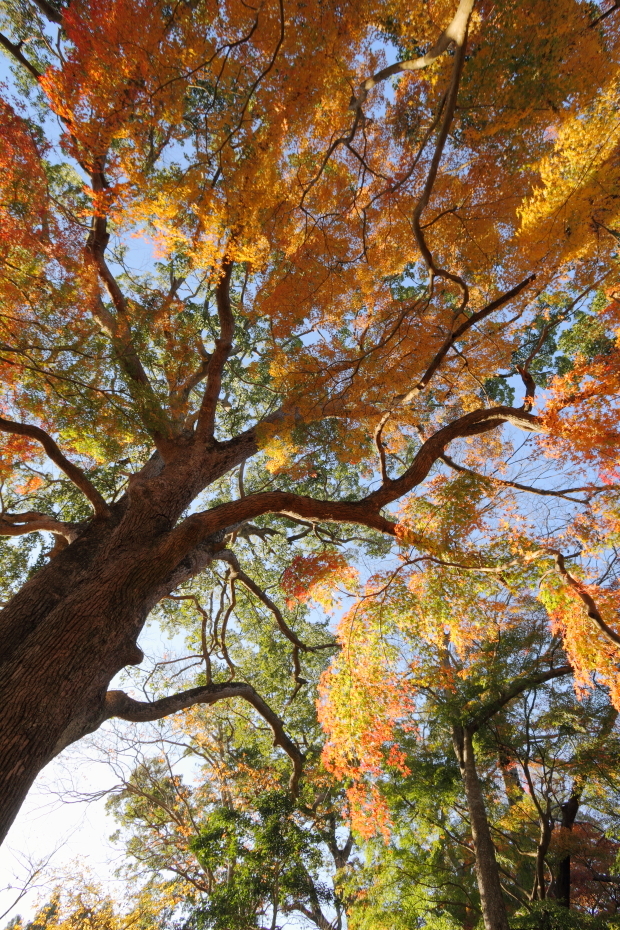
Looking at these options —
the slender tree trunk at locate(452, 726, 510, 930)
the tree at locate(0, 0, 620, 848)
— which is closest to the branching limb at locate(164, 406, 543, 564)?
the tree at locate(0, 0, 620, 848)

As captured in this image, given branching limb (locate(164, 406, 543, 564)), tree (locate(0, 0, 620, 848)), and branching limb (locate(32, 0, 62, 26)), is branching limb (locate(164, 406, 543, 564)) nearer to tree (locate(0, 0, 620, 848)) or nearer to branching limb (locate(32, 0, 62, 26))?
tree (locate(0, 0, 620, 848))

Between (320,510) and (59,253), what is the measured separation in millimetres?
5599

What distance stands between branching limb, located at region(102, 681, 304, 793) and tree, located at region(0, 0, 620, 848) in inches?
1.1

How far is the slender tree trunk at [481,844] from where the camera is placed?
18.2 ft

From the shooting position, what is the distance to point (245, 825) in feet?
17.7

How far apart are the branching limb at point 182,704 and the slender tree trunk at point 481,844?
2.90 metres

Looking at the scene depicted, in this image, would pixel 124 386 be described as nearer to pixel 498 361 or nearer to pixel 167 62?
pixel 167 62

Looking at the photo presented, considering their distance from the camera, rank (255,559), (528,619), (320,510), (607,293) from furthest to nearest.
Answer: (255,559), (528,619), (607,293), (320,510)

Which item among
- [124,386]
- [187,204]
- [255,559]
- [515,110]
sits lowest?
[124,386]

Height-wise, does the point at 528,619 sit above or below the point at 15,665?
above

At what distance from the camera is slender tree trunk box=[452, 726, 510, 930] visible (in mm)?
5559

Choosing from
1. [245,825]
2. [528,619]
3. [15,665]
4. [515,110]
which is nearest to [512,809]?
[528,619]

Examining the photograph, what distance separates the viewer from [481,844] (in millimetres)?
6211

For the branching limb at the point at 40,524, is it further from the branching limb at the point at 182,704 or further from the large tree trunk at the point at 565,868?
the large tree trunk at the point at 565,868
